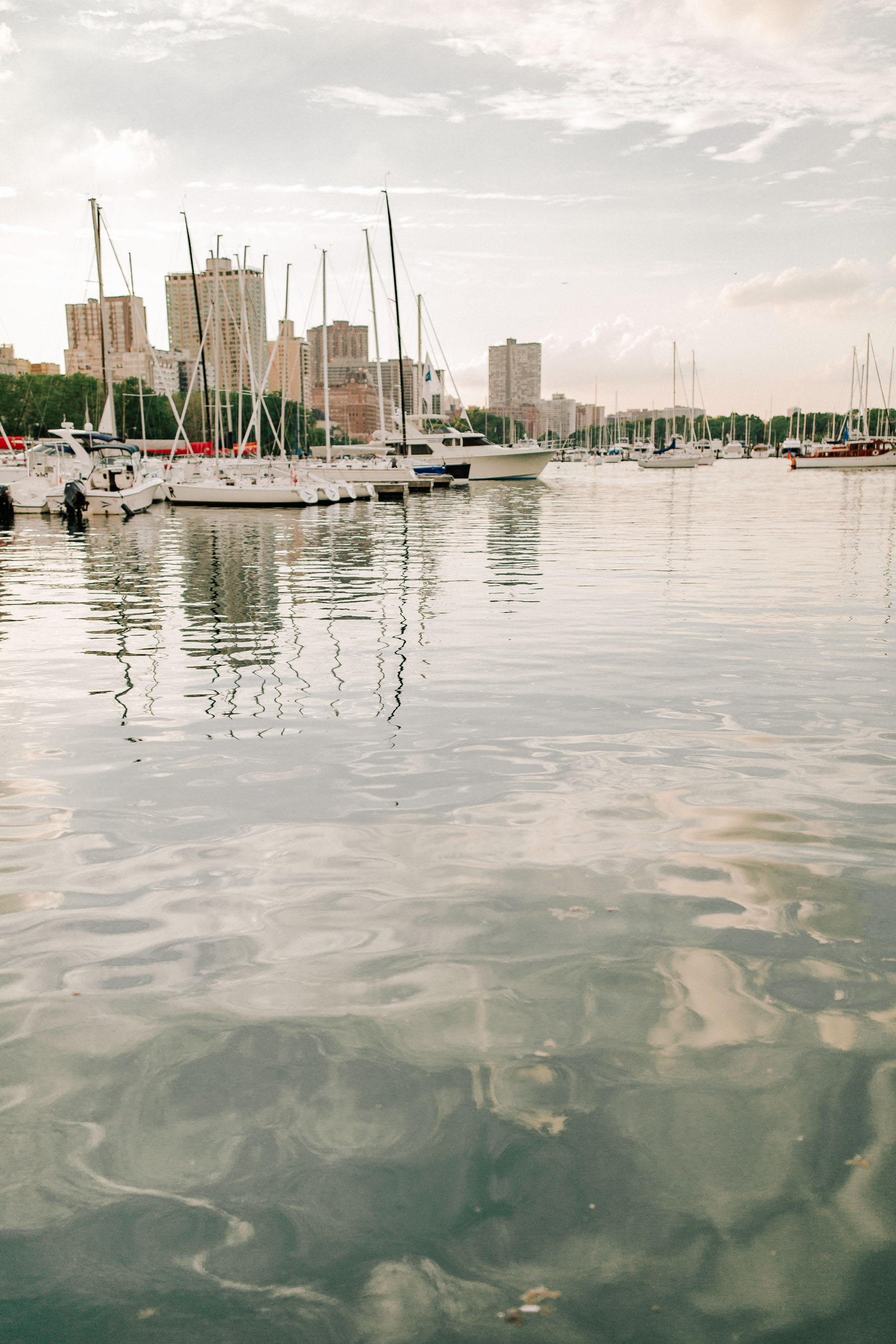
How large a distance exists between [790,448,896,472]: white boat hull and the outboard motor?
87.6m

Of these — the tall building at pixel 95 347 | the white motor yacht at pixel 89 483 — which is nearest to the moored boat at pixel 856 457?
the white motor yacht at pixel 89 483

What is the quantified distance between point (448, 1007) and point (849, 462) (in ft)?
374

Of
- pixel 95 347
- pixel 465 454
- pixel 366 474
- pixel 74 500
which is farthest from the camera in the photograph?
pixel 95 347

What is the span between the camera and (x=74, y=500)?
38219mm

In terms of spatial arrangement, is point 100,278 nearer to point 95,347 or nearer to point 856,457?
point 856,457

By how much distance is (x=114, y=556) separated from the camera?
926 inches

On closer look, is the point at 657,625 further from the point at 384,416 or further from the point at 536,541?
the point at 384,416

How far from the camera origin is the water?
246cm

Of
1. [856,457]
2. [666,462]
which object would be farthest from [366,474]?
[666,462]

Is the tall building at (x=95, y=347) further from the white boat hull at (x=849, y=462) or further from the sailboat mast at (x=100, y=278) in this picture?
the sailboat mast at (x=100, y=278)

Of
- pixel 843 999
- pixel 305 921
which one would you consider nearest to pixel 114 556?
pixel 305 921

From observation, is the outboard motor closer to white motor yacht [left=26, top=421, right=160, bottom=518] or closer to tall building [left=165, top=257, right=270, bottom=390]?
white motor yacht [left=26, top=421, right=160, bottom=518]

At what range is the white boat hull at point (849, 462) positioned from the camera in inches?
4176

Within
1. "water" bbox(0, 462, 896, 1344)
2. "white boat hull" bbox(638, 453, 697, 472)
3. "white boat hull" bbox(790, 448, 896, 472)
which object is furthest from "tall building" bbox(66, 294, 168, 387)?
"water" bbox(0, 462, 896, 1344)
